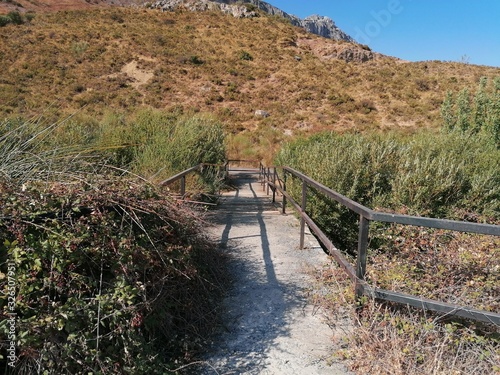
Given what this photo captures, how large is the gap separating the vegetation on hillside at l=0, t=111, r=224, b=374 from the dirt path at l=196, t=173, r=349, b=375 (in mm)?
270

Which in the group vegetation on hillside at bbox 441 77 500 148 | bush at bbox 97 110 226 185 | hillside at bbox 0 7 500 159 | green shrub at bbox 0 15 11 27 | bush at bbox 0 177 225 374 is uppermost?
green shrub at bbox 0 15 11 27

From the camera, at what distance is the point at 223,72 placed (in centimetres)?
3841

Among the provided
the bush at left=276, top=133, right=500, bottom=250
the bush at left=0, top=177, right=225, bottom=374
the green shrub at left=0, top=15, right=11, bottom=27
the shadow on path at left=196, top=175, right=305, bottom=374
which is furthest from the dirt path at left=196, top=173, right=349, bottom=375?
the green shrub at left=0, top=15, right=11, bottom=27

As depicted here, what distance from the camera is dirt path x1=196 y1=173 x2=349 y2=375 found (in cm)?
246

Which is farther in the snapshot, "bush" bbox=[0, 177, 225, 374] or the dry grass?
→ the dry grass

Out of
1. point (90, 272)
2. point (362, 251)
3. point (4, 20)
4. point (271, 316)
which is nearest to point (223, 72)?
point (4, 20)

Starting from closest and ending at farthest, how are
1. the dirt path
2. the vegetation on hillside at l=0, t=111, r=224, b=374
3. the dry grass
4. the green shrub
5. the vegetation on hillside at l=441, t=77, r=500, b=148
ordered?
the vegetation on hillside at l=0, t=111, r=224, b=374 < the dry grass < the dirt path < the vegetation on hillside at l=441, t=77, r=500, b=148 < the green shrub

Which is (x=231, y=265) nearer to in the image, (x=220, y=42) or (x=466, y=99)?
(x=466, y=99)

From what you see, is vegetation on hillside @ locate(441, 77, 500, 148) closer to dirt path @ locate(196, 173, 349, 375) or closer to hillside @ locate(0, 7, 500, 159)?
dirt path @ locate(196, 173, 349, 375)

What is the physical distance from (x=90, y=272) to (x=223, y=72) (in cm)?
3849

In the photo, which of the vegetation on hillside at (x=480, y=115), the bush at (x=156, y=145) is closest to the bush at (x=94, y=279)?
the bush at (x=156, y=145)

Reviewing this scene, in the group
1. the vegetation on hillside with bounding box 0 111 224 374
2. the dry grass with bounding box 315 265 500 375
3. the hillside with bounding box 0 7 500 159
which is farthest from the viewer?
the hillside with bounding box 0 7 500 159

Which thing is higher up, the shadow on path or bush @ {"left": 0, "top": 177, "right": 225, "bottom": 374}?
bush @ {"left": 0, "top": 177, "right": 225, "bottom": 374}

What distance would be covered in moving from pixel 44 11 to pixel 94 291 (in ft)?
197
